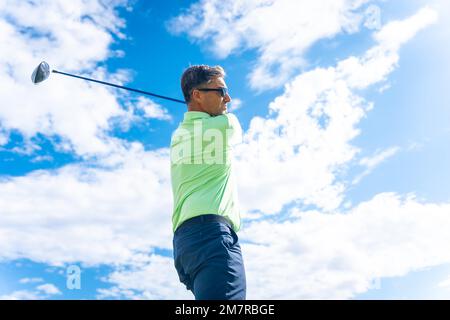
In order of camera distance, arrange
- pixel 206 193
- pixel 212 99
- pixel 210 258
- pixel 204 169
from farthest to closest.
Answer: pixel 212 99 → pixel 204 169 → pixel 206 193 → pixel 210 258

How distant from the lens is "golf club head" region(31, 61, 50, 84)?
30.4 feet

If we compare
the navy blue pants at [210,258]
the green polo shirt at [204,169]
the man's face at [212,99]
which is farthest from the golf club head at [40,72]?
the navy blue pants at [210,258]

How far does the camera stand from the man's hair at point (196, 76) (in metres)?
5.19

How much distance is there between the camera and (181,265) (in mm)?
4402

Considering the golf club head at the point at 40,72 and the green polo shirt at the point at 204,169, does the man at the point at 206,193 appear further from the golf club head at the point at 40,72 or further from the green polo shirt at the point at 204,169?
the golf club head at the point at 40,72

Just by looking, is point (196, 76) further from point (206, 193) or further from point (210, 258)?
point (210, 258)

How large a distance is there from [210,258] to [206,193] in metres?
0.67

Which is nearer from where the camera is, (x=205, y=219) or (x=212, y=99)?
(x=205, y=219)

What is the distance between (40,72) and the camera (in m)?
9.29

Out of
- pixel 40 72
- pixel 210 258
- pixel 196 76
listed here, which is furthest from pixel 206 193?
pixel 40 72

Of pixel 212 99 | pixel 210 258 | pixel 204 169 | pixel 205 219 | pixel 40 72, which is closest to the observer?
pixel 210 258

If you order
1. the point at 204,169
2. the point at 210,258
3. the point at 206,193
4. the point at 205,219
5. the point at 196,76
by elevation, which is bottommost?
the point at 210,258
